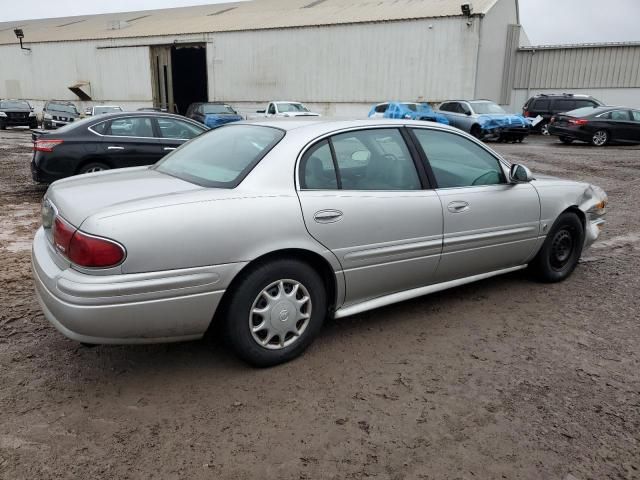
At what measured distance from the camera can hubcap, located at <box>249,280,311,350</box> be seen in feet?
10.2

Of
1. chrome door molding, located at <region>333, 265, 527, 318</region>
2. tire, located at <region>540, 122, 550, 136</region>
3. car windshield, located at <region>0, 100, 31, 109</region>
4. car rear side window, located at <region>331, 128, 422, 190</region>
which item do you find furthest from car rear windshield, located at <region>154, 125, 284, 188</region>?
car windshield, located at <region>0, 100, 31, 109</region>

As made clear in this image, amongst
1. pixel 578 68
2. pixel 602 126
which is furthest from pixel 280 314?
pixel 578 68

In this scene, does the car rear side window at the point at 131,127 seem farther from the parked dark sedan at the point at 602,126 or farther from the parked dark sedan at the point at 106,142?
the parked dark sedan at the point at 602,126

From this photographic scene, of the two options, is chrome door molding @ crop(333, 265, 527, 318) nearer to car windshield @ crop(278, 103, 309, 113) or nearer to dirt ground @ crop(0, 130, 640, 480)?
dirt ground @ crop(0, 130, 640, 480)

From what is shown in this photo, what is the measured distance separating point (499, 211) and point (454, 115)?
17462 mm

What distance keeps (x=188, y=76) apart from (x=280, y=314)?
3556 cm

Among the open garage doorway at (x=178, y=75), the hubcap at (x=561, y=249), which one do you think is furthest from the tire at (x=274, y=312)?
the open garage doorway at (x=178, y=75)

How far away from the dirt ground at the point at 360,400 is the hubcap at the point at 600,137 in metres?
16.4

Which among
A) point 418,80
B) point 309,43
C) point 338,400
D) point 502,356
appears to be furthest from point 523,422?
point 309,43

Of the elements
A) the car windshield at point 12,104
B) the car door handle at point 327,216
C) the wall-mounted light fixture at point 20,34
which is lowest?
the car windshield at point 12,104

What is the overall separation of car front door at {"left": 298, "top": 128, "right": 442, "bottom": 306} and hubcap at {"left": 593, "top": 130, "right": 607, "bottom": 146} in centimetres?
1752

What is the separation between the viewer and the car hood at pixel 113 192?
113 inches

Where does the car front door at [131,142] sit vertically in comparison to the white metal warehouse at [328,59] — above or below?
below

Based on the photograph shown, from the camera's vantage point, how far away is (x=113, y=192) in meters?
3.17
